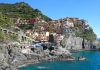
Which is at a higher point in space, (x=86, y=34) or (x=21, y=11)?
(x=21, y=11)

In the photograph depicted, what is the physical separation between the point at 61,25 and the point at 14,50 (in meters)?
64.4

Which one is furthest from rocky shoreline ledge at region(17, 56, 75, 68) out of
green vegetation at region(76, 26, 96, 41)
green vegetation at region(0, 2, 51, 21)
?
green vegetation at region(76, 26, 96, 41)

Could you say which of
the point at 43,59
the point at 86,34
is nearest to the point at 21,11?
the point at 86,34

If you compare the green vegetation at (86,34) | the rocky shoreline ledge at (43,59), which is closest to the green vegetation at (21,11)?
the green vegetation at (86,34)

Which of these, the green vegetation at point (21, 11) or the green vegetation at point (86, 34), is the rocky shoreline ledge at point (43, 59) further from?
the green vegetation at point (86, 34)

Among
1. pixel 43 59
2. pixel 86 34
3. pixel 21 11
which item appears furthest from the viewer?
pixel 86 34

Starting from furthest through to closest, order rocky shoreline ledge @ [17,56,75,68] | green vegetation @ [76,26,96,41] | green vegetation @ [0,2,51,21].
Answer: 1. green vegetation @ [76,26,96,41]
2. green vegetation @ [0,2,51,21]
3. rocky shoreline ledge @ [17,56,75,68]

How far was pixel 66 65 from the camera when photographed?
248 ft

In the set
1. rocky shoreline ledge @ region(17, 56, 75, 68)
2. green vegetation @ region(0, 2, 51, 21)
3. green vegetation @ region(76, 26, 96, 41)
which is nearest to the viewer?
rocky shoreline ledge @ region(17, 56, 75, 68)

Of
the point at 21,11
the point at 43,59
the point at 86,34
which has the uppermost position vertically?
the point at 21,11

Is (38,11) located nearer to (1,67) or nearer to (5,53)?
(5,53)

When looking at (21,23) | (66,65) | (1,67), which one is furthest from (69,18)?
(1,67)

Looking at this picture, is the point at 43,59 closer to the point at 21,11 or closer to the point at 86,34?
the point at 21,11

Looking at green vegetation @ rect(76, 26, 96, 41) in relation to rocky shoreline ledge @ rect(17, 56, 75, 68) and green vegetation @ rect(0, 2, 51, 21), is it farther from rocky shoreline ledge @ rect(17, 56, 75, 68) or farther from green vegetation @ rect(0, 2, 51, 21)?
rocky shoreline ledge @ rect(17, 56, 75, 68)
